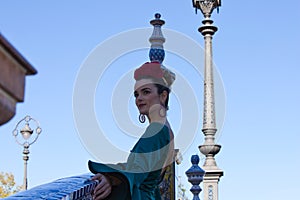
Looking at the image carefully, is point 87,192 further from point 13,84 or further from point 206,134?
point 206,134

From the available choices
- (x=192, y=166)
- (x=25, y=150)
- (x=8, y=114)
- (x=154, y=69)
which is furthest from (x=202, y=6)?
(x=8, y=114)

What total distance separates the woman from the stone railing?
43cm

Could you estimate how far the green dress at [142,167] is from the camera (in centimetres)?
294

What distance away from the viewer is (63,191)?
3.52 m

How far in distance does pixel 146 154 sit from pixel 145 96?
1.43 ft

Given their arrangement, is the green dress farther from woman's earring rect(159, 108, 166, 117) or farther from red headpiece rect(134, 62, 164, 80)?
red headpiece rect(134, 62, 164, 80)

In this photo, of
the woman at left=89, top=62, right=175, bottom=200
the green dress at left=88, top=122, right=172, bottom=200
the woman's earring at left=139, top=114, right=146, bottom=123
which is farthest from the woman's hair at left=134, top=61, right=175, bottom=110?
the green dress at left=88, top=122, right=172, bottom=200

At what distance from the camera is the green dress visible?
9.64 ft

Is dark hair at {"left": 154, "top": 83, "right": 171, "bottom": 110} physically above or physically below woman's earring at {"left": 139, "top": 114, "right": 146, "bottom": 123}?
above

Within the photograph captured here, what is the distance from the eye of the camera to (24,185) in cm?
1266

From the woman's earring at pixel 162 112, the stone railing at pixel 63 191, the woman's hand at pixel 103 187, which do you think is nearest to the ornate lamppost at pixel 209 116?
the stone railing at pixel 63 191

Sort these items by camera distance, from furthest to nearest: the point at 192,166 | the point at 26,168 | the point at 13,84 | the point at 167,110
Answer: the point at 26,168 < the point at 192,166 < the point at 167,110 < the point at 13,84

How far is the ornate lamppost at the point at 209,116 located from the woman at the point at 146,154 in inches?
473

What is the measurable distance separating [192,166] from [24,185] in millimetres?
6418
